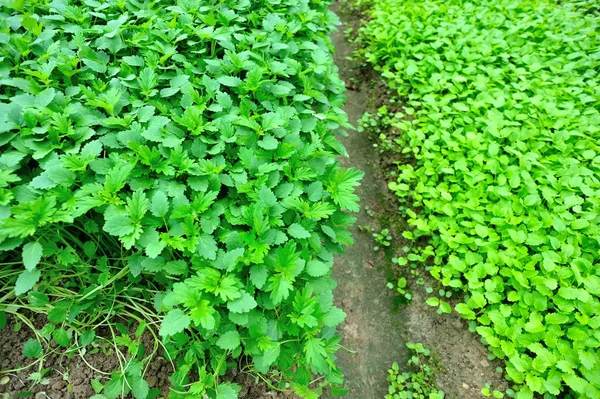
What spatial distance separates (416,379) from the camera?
2.45 metres

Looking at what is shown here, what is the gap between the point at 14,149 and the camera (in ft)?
6.07

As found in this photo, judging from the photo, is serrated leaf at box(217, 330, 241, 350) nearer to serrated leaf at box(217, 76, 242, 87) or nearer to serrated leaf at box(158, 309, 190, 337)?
serrated leaf at box(158, 309, 190, 337)

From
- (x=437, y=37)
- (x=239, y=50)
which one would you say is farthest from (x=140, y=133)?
(x=437, y=37)

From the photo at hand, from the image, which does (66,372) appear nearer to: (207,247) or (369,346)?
(207,247)

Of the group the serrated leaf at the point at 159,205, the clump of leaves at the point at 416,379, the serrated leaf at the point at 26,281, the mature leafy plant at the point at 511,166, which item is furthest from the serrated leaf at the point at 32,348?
the mature leafy plant at the point at 511,166

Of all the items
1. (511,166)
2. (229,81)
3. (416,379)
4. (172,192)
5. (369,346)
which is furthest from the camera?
(511,166)

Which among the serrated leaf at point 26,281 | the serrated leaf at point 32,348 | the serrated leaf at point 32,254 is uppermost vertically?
the serrated leaf at point 32,254

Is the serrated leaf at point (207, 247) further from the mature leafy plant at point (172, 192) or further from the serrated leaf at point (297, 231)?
the serrated leaf at point (297, 231)

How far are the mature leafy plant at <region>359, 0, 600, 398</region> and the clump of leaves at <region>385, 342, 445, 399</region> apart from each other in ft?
1.34

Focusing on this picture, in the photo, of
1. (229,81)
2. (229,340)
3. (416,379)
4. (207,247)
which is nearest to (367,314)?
(416,379)

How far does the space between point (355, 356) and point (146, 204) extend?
5.55 feet

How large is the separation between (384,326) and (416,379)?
0.40m

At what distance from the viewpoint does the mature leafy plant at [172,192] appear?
→ 64.5 inches

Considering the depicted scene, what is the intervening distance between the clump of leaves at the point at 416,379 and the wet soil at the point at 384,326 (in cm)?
5
